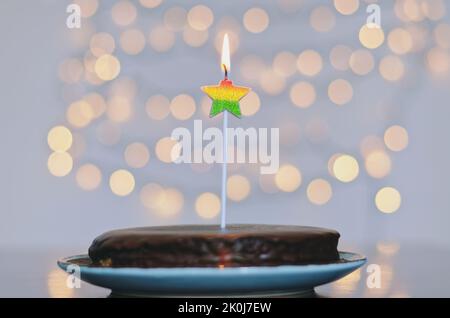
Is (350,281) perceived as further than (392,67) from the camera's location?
No

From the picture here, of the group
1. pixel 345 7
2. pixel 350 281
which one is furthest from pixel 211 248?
pixel 345 7

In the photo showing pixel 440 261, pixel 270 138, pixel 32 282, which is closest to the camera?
pixel 32 282

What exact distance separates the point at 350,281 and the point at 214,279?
0.29 m

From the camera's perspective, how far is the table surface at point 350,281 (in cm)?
77

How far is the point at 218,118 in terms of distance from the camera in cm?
229

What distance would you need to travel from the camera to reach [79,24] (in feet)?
7.69

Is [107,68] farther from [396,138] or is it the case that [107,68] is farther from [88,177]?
[396,138]

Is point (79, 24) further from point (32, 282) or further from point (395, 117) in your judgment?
point (32, 282)

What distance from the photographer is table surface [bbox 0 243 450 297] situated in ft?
2.54

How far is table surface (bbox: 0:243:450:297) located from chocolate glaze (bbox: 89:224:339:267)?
4cm
